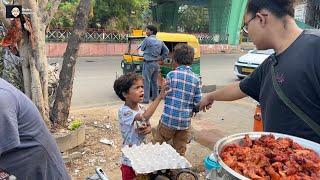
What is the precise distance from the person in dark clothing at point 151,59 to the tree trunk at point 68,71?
3.32 m

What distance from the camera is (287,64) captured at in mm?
2324

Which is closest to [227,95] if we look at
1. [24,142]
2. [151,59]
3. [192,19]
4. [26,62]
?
[24,142]

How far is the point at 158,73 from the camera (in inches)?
365

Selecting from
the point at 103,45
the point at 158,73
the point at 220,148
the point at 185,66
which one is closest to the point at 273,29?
the point at 220,148

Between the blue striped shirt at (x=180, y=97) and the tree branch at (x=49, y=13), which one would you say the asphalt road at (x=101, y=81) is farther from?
the blue striped shirt at (x=180, y=97)

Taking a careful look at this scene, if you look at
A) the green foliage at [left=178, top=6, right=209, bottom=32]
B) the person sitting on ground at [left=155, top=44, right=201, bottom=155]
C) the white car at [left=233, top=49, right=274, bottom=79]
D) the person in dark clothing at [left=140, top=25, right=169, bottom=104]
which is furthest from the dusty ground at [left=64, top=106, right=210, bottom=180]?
the green foliage at [left=178, top=6, right=209, bottom=32]

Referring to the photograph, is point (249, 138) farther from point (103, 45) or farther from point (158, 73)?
point (103, 45)

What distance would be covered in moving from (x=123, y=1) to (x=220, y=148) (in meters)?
20.6

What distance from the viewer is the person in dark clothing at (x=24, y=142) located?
69.5 inches

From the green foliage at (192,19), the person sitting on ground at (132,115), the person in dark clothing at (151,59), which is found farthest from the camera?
the green foliage at (192,19)

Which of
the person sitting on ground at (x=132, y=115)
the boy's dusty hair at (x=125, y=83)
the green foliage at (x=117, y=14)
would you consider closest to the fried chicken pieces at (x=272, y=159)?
the person sitting on ground at (x=132, y=115)

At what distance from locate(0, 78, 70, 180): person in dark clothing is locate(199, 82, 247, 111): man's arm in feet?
4.55

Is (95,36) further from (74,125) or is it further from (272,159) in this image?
(272,159)

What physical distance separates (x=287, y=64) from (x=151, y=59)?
6.79 m
